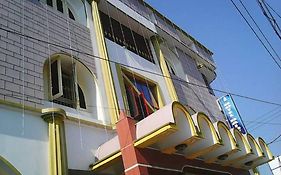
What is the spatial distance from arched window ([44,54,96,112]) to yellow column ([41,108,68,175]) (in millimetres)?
833

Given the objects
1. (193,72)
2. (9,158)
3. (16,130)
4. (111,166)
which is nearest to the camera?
(9,158)

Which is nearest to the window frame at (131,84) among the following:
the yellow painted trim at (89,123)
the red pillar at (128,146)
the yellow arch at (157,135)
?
the yellow painted trim at (89,123)

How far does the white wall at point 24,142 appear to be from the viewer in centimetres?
523

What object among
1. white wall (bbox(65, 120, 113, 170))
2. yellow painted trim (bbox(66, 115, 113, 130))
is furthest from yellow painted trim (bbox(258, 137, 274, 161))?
white wall (bbox(65, 120, 113, 170))

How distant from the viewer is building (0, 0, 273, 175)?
5.67 m

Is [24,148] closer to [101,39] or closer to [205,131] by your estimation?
[205,131]

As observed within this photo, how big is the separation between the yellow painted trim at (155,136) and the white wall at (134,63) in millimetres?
3211

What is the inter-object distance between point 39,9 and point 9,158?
14.2 feet

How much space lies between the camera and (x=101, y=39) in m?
9.38

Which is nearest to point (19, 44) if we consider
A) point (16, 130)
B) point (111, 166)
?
point (16, 130)

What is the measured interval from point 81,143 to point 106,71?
2680mm

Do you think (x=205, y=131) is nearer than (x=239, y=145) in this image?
Yes

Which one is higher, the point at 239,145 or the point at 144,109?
the point at 144,109

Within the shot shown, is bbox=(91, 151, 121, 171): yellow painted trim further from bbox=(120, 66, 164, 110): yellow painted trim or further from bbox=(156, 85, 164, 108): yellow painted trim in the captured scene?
bbox=(156, 85, 164, 108): yellow painted trim
